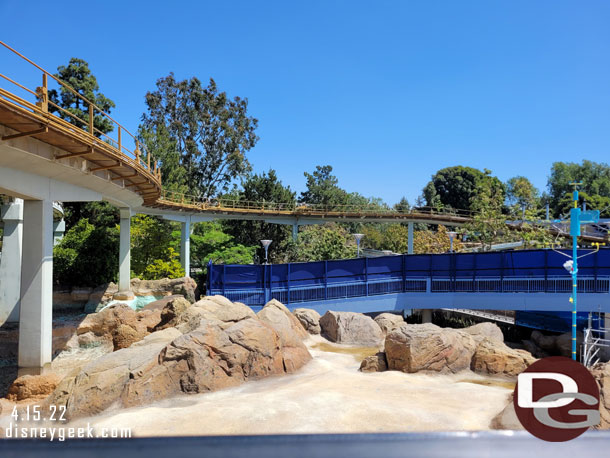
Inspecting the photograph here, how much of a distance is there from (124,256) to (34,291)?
12.7 m

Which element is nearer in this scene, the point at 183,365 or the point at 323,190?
the point at 183,365

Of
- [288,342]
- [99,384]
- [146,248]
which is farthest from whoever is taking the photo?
[146,248]

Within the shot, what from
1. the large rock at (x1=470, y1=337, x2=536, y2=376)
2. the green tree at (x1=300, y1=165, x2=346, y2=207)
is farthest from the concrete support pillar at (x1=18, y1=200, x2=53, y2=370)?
the green tree at (x1=300, y1=165, x2=346, y2=207)

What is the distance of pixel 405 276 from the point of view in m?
22.2

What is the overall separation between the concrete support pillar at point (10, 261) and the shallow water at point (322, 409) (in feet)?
55.6

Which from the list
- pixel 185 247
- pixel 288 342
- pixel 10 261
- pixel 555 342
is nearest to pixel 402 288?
pixel 555 342

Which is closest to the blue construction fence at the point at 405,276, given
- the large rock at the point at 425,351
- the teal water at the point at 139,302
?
the teal water at the point at 139,302

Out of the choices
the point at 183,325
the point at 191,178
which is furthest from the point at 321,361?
the point at 191,178

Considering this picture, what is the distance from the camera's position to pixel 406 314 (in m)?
23.1

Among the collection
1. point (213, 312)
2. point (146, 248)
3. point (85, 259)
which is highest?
point (146, 248)

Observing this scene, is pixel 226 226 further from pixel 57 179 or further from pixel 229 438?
pixel 229 438

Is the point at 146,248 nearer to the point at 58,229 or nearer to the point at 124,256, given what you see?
the point at 58,229

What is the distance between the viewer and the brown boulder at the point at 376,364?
1223 centimetres

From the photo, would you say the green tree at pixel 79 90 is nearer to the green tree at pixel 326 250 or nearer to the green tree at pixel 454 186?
the green tree at pixel 326 250
